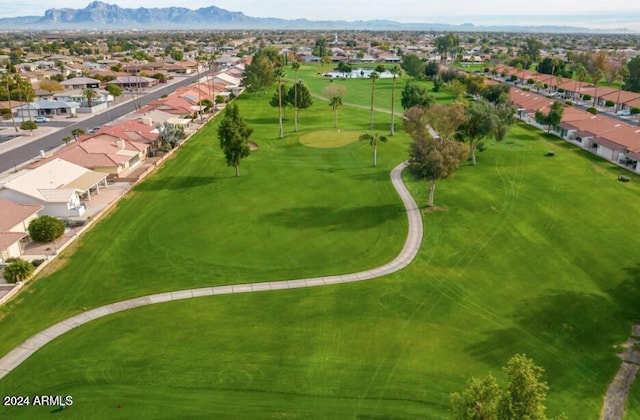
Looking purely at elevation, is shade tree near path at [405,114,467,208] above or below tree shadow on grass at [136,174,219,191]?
above

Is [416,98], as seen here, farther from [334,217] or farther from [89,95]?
[89,95]

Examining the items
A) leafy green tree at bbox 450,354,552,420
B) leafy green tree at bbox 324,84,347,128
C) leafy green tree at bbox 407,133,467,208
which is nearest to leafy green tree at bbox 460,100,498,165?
leafy green tree at bbox 407,133,467,208

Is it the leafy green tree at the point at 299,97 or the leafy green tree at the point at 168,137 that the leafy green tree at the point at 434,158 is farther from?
the leafy green tree at the point at 299,97

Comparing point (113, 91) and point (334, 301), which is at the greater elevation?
point (113, 91)

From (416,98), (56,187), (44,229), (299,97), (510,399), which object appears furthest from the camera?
(299,97)

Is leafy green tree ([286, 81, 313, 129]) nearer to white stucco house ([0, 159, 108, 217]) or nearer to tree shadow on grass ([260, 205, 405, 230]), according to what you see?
white stucco house ([0, 159, 108, 217])

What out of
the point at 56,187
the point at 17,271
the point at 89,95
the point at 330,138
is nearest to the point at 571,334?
the point at 17,271

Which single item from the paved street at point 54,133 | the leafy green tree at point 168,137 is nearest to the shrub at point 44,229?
the paved street at point 54,133

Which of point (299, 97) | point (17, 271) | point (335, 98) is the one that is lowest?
point (17, 271)
